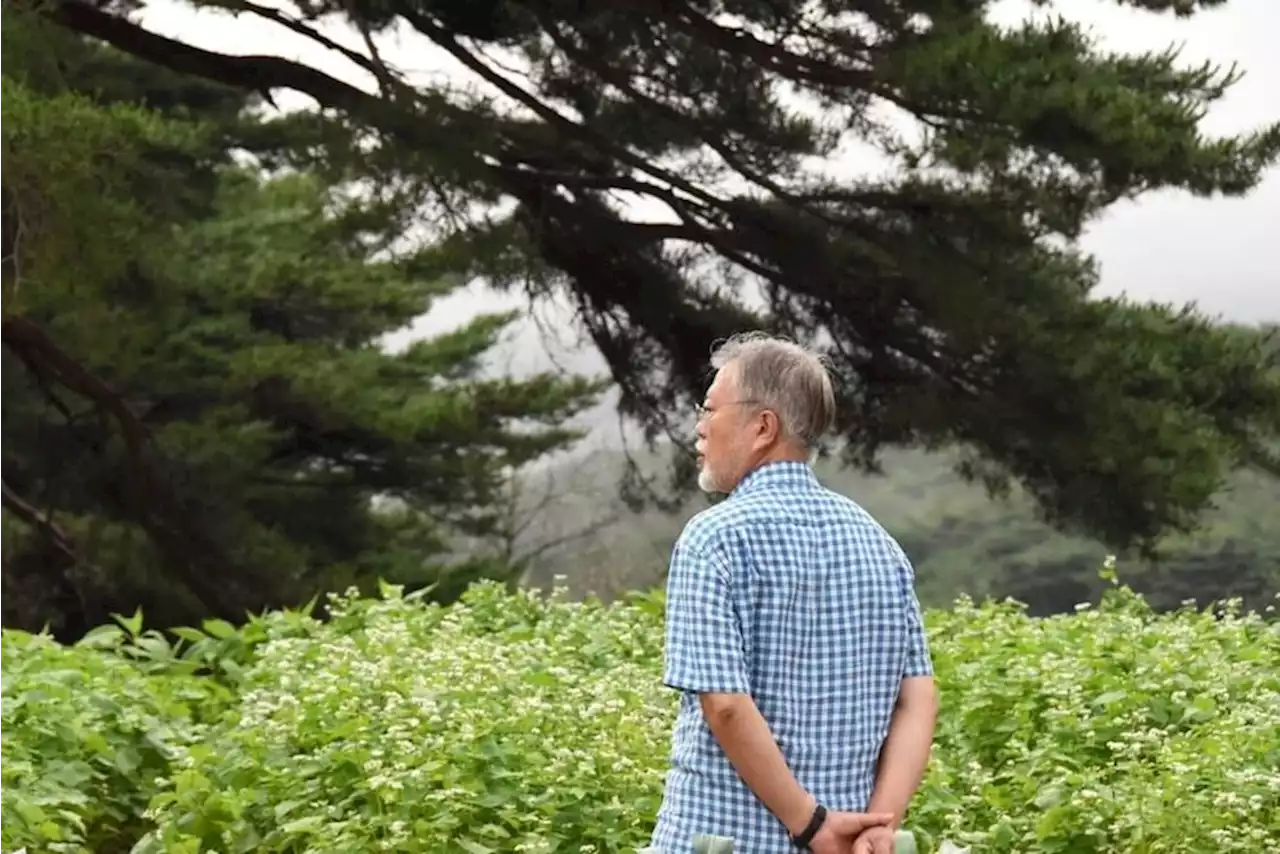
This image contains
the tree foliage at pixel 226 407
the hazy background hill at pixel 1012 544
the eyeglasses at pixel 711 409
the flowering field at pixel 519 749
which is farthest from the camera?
the hazy background hill at pixel 1012 544

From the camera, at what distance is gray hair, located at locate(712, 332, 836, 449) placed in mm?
1918

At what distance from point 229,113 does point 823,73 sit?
3940mm

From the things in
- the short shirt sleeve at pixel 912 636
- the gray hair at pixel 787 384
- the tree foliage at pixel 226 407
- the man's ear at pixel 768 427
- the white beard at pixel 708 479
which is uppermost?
the tree foliage at pixel 226 407

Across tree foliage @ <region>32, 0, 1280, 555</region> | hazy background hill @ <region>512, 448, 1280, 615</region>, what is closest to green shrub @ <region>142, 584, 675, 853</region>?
tree foliage @ <region>32, 0, 1280, 555</region>

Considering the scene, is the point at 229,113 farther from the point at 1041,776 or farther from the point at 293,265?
the point at 1041,776

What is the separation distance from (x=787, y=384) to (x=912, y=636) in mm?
340

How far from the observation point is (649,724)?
3518 millimetres

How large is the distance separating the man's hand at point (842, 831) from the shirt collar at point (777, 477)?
0.37m

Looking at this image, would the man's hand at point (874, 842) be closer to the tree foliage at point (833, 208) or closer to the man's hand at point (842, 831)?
the man's hand at point (842, 831)

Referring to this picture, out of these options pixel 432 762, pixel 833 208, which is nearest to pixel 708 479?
pixel 432 762

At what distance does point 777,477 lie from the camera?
1921 millimetres

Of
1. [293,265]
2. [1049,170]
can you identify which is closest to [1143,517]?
[1049,170]

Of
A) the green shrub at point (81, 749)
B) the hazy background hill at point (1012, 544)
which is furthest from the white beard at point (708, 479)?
the hazy background hill at point (1012, 544)

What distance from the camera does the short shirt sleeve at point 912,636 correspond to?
198 centimetres
